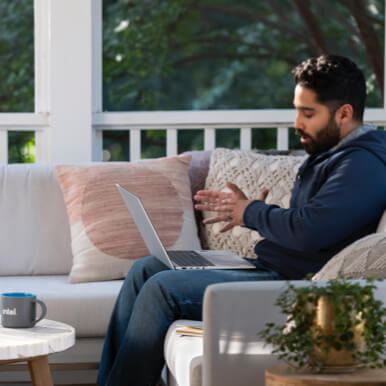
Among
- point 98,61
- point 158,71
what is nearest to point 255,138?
point 158,71

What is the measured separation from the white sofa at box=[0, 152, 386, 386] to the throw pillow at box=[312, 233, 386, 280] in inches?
4.7

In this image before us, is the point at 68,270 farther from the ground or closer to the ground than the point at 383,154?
closer to the ground

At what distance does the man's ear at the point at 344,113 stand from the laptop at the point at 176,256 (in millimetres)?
523

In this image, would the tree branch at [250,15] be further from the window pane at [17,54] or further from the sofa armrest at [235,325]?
the sofa armrest at [235,325]

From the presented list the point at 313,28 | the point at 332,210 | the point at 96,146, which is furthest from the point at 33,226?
the point at 313,28

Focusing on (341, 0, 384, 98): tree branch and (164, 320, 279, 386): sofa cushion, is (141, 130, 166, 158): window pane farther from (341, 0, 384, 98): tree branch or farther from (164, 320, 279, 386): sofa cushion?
(164, 320, 279, 386): sofa cushion

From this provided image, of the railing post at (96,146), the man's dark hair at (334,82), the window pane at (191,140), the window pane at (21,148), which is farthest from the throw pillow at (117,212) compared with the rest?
the window pane at (191,140)

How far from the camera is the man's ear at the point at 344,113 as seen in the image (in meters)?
2.17

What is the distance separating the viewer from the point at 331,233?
1.95 m

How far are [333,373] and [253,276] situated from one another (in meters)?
0.80

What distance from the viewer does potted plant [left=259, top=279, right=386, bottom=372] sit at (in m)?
1.36

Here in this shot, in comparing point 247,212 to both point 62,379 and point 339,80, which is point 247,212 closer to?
point 339,80

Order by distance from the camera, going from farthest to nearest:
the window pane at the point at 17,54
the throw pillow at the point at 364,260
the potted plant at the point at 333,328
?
the window pane at the point at 17,54 < the throw pillow at the point at 364,260 < the potted plant at the point at 333,328

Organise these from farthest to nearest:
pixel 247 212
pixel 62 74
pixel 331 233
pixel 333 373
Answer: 1. pixel 62 74
2. pixel 247 212
3. pixel 331 233
4. pixel 333 373
